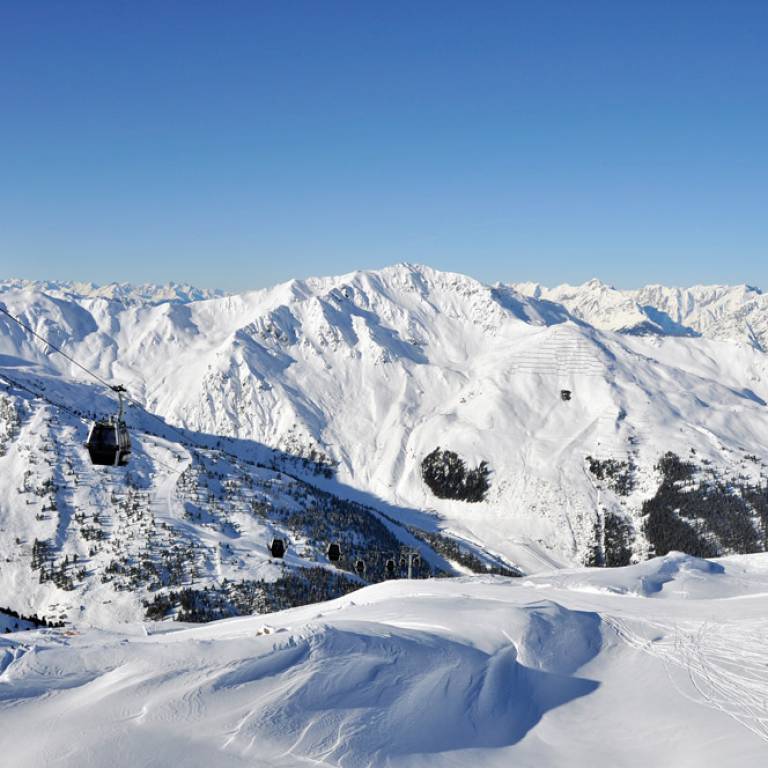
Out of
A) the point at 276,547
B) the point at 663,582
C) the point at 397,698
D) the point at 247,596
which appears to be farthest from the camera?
the point at 247,596

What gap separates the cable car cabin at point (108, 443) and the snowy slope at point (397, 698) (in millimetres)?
12628

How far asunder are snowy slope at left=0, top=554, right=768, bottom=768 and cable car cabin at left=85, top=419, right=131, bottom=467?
12.6m

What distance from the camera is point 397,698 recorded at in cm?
2223

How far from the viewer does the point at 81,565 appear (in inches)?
6722

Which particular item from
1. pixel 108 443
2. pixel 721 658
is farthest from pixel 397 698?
pixel 108 443

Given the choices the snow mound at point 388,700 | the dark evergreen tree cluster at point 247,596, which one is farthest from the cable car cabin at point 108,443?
the dark evergreen tree cluster at point 247,596

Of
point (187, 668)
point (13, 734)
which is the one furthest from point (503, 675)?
point (13, 734)

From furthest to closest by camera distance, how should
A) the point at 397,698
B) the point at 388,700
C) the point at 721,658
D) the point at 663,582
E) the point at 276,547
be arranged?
→ 1. the point at 663,582
2. the point at 276,547
3. the point at 721,658
4. the point at 397,698
5. the point at 388,700

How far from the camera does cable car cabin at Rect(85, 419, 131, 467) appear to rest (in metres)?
35.7

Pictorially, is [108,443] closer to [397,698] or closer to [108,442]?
[108,442]

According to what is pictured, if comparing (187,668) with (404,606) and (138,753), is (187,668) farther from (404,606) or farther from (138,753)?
(404,606)

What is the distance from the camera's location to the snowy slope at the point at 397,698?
18.6 m

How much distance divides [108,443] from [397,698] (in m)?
22.7

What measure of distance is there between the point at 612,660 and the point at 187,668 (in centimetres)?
1962
